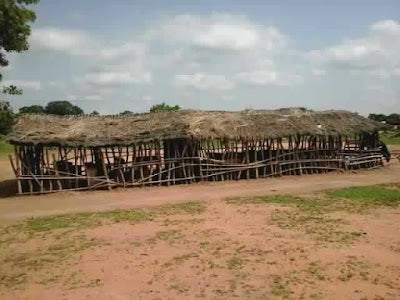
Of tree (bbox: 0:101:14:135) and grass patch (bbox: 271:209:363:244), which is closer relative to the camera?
grass patch (bbox: 271:209:363:244)

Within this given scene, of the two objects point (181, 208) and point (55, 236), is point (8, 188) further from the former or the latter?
point (55, 236)

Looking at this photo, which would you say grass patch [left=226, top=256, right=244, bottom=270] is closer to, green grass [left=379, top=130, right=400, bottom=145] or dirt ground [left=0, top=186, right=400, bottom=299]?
dirt ground [left=0, top=186, right=400, bottom=299]

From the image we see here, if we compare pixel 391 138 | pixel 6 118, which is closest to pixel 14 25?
pixel 6 118

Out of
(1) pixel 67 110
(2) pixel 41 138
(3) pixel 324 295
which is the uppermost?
(1) pixel 67 110

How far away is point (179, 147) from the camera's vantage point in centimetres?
2036

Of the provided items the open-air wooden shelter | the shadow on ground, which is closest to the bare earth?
the shadow on ground

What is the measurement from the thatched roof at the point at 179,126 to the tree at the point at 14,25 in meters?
3.20

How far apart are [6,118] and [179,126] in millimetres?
6633

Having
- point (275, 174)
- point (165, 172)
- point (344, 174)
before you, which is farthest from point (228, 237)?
point (344, 174)

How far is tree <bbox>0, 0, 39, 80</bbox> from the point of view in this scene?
1686 centimetres

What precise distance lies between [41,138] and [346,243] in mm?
12314

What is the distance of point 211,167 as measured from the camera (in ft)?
68.2

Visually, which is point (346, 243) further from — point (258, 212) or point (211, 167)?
point (211, 167)

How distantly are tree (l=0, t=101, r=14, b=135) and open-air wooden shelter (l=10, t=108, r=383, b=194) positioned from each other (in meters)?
0.30
